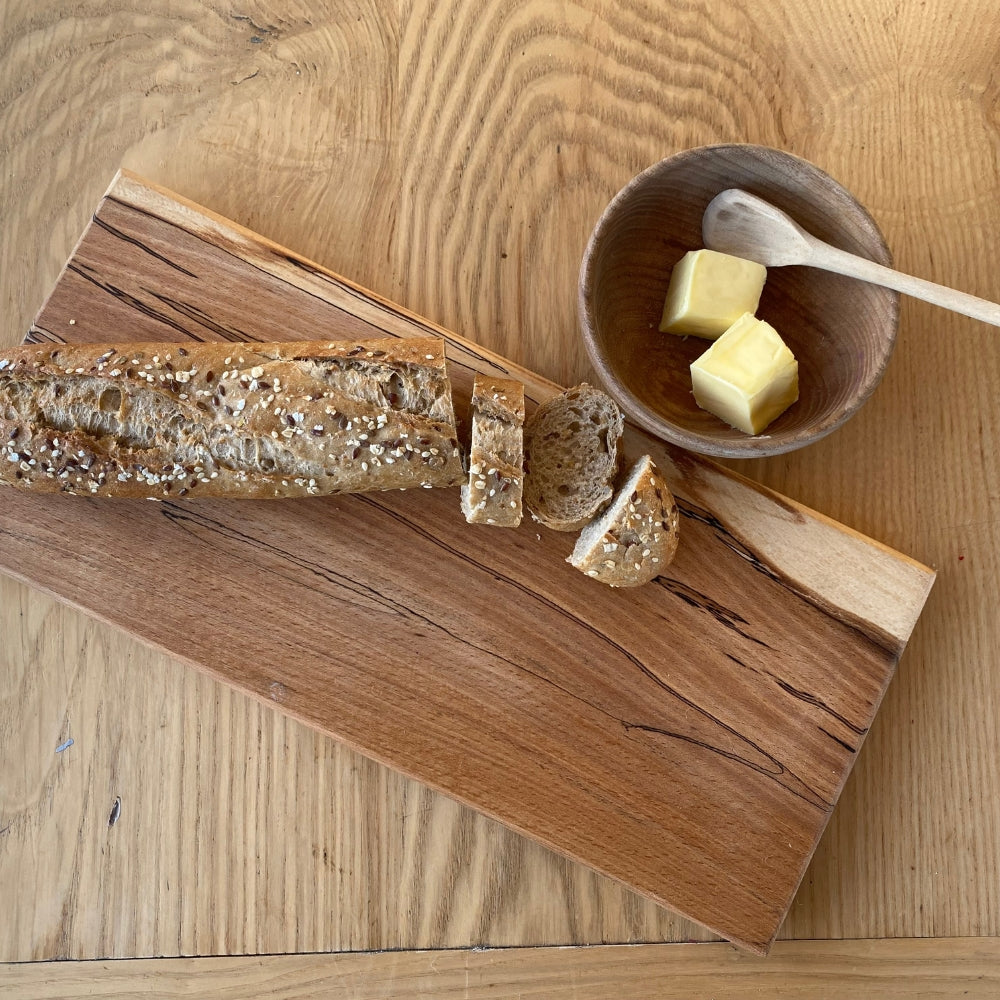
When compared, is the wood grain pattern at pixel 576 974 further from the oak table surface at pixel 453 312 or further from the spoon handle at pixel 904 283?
the spoon handle at pixel 904 283

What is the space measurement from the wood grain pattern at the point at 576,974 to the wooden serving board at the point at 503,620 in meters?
0.18

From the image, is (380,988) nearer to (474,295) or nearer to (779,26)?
(474,295)

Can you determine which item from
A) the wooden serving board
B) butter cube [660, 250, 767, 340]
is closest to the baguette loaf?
the wooden serving board

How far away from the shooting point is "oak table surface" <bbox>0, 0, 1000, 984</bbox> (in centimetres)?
161

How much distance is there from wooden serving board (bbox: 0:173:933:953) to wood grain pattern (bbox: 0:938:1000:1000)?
0.59 feet

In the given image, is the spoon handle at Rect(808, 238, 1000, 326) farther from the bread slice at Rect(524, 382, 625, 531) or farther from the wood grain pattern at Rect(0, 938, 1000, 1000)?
the wood grain pattern at Rect(0, 938, 1000, 1000)

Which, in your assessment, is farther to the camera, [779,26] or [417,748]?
[779,26]

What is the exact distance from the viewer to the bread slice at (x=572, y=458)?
4.69 ft

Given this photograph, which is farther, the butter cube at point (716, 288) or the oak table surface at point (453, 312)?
the oak table surface at point (453, 312)

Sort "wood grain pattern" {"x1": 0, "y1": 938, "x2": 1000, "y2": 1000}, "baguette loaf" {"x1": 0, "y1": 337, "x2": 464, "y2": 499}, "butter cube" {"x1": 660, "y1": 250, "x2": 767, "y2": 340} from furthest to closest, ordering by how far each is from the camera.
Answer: "wood grain pattern" {"x1": 0, "y1": 938, "x2": 1000, "y2": 1000} < "butter cube" {"x1": 660, "y1": 250, "x2": 767, "y2": 340} < "baguette loaf" {"x1": 0, "y1": 337, "x2": 464, "y2": 499}

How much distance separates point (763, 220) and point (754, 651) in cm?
81

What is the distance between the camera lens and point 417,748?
151 cm

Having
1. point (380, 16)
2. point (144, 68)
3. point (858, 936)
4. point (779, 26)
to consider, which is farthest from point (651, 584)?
point (144, 68)

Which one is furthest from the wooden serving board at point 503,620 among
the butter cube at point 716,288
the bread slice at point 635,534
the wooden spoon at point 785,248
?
the wooden spoon at point 785,248
